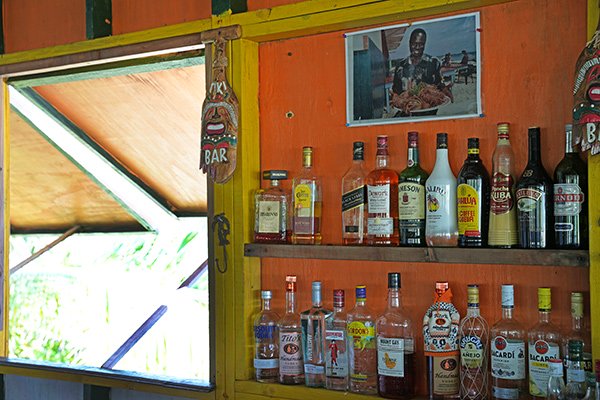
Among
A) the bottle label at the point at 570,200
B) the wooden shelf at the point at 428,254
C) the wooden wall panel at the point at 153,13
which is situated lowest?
the wooden shelf at the point at 428,254

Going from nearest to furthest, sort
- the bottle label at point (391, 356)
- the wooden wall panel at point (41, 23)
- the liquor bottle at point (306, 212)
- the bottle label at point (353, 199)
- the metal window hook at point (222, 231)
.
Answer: the bottle label at point (391, 356) < the bottle label at point (353, 199) < the liquor bottle at point (306, 212) < the metal window hook at point (222, 231) < the wooden wall panel at point (41, 23)

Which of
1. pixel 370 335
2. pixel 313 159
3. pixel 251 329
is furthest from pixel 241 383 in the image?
pixel 313 159

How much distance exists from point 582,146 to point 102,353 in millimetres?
2769

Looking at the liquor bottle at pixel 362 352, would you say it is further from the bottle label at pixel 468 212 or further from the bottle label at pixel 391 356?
the bottle label at pixel 468 212

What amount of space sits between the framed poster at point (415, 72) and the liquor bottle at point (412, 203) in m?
0.11

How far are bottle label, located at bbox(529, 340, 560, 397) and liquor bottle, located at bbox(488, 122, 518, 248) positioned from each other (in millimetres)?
236

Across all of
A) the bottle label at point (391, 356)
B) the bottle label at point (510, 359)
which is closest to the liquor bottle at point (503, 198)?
the bottle label at point (510, 359)

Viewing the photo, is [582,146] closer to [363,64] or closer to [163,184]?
[363,64]

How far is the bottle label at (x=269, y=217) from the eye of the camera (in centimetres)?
212

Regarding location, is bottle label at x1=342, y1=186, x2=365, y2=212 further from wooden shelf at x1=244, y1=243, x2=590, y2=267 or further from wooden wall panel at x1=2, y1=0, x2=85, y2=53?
wooden wall panel at x1=2, y1=0, x2=85, y2=53

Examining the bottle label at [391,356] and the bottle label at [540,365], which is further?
the bottle label at [391,356]

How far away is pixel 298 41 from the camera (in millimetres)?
2164

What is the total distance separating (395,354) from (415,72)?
2.36ft

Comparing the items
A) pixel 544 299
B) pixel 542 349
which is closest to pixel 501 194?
pixel 544 299
